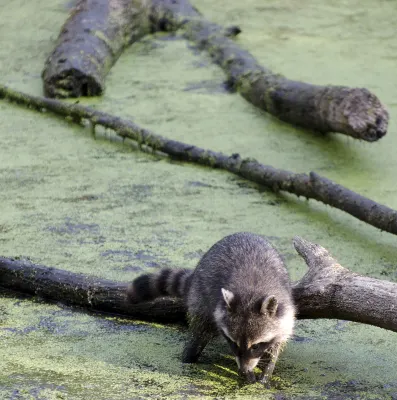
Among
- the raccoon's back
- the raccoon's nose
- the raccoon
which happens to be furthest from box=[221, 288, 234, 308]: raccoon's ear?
the raccoon's nose

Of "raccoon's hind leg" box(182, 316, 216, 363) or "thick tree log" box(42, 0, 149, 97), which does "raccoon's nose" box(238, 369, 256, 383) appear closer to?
"raccoon's hind leg" box(182, 316, 216, 363)

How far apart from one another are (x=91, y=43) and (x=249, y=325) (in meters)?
6.02

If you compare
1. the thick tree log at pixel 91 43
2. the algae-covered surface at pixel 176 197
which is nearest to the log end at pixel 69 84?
the thick tree log at pixel 91 43

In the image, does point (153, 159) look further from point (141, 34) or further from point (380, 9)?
point (380, 9)

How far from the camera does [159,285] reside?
4.27 m

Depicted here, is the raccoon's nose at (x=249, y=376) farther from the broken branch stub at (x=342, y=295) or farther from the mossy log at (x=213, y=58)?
the mossy log at (x=213, y=58)

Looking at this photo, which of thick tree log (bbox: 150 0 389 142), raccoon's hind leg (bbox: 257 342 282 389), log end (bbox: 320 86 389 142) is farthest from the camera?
thick tree log (bbox: 150 0 389 142)

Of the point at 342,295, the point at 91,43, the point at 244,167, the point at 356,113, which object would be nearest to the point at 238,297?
the point at 342,295

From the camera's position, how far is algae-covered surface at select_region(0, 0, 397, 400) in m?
3.96

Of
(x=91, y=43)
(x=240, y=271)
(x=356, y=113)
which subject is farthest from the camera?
(x=91, y=43)

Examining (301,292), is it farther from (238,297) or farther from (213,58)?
Result: (213,58)

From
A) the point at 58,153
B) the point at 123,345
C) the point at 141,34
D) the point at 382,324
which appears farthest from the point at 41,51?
the point at 382,324

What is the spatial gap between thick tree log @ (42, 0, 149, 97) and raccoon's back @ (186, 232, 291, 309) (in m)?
4.75

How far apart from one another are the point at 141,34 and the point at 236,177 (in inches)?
157
